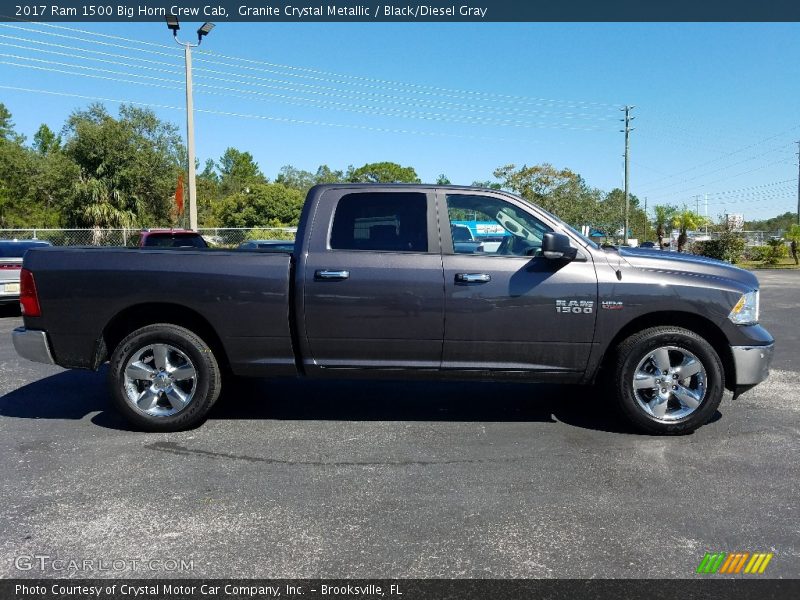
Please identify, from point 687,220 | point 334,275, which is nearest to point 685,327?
point 334,275

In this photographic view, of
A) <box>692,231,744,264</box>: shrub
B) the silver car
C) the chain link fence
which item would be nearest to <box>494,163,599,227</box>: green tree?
<box>692,231,744,264</box>: shrub

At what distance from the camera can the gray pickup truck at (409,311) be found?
4914 mm

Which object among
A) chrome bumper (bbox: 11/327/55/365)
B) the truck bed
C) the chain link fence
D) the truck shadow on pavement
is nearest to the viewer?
the truck bed

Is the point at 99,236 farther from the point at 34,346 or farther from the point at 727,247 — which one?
the point at 727,247

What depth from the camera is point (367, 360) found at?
5070 millimetres

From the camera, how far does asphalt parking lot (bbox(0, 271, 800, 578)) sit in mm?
3184

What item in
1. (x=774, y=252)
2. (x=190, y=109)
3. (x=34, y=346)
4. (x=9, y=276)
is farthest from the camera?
(x=774, y=252)

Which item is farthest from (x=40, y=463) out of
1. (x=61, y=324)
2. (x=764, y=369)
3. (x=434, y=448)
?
(x=764, y=369)

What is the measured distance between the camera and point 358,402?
602cm

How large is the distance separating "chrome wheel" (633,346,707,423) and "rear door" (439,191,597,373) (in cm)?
48

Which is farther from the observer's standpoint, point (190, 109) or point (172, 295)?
point (190, 109)

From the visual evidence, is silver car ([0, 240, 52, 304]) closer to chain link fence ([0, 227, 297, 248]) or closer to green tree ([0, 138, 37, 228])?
chain link fence ([0, 227, 297, 248])

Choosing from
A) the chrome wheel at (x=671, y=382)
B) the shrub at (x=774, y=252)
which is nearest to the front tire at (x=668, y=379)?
the chrome wheel at (x=671, y=382)

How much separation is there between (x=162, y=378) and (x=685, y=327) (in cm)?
420
